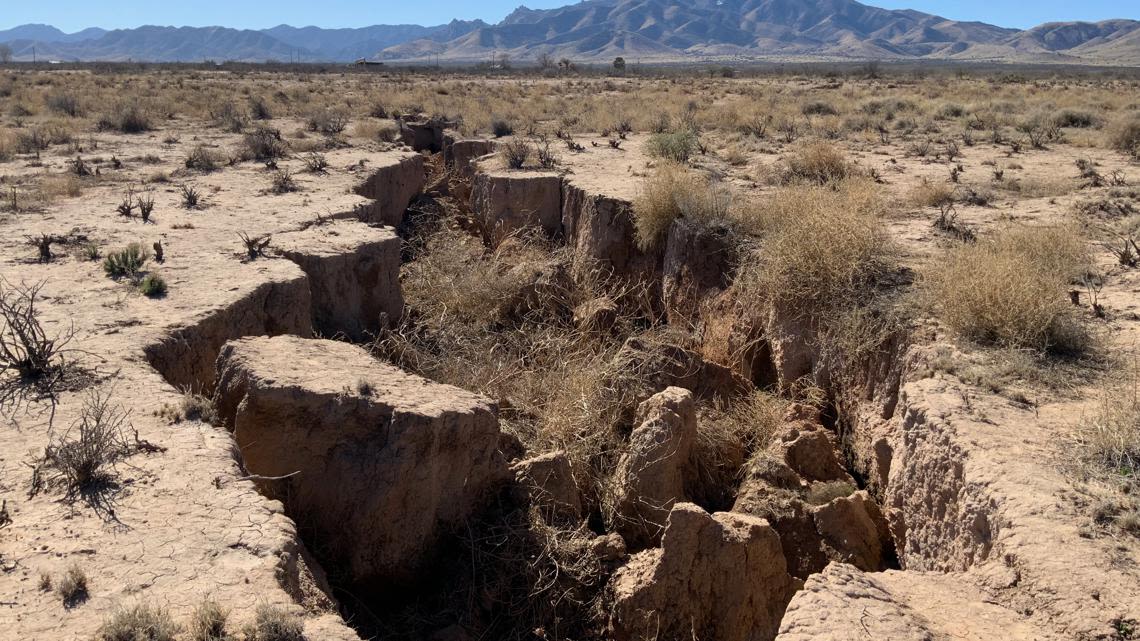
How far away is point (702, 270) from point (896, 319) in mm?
2651

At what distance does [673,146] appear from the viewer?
12.5m

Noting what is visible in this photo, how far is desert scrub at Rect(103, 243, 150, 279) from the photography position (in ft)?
23.0

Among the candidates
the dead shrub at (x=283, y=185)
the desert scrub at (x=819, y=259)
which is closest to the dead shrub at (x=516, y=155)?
the dead shrub at (x=283, y=185)

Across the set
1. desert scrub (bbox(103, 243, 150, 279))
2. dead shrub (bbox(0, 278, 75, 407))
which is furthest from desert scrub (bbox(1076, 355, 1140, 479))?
desert scrub (bbox(103, 243, 150, 279))

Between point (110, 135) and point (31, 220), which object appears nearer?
point (31, 220)

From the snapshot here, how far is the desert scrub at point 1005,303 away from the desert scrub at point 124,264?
628 centimetres

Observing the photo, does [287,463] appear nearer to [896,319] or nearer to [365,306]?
[365,306]

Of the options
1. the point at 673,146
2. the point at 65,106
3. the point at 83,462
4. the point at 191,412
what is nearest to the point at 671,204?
the point at 673,146

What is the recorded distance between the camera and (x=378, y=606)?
468 centimetres

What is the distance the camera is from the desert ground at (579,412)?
3611mm

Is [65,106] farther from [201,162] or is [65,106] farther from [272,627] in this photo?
[272,627]

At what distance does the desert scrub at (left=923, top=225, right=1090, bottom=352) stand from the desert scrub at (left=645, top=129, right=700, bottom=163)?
20.7 ft

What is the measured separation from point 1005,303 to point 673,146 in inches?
293

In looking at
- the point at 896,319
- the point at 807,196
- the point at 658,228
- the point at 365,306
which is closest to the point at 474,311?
the point at 365,306
